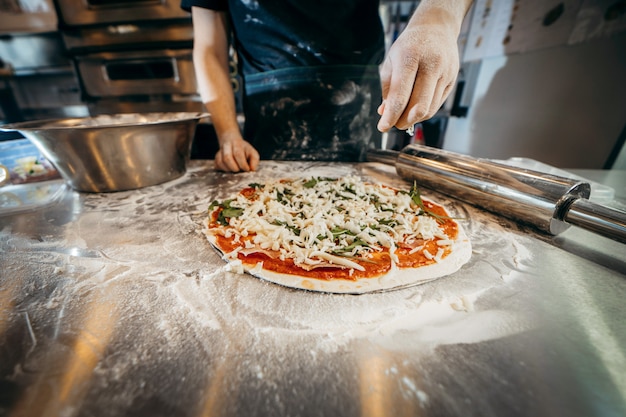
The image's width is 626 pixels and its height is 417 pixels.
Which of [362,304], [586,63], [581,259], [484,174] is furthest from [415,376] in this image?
[586,63]

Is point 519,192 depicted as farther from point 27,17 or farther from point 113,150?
point 27,17

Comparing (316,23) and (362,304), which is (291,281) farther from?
(316,23)

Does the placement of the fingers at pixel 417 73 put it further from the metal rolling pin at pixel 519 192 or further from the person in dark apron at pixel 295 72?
the person in dark apron at pixel 295 72

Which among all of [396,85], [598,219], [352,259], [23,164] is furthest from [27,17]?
[598,219]

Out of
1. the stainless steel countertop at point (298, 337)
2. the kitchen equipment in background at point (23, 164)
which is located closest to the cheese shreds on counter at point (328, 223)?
the stainless steel countertop at point (298, 337)

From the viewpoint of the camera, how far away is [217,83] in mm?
1668

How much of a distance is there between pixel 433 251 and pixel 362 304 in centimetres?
32

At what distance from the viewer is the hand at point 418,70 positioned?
841 mm

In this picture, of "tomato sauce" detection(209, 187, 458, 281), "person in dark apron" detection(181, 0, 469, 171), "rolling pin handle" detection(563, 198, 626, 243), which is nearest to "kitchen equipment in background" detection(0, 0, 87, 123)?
"person in dark apron" detection(181, 0, 469, 171)

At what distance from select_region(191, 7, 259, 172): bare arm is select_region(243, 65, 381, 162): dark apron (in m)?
0.17

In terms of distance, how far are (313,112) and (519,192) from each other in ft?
3.68

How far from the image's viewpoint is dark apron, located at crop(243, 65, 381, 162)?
63.3 inches

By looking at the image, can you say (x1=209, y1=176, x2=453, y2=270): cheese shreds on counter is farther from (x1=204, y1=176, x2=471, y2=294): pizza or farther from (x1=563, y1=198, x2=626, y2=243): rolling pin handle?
(x1=563, y1=198, x2=626, y2=243): rolling pin handle

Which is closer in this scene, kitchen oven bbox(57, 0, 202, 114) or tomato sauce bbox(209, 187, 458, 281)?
tomato sauce bbox(209, 187, 458, 281)
